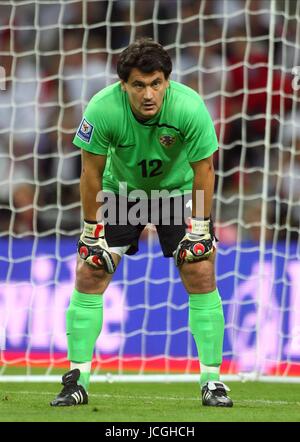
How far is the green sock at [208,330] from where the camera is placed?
516 cm

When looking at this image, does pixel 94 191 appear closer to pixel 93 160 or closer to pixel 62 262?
pixel 93 160

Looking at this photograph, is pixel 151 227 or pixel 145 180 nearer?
pixel 145 180

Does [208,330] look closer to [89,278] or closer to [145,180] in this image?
[89,278]

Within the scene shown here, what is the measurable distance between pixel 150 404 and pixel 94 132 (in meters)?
1.43

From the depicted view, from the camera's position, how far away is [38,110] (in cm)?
933

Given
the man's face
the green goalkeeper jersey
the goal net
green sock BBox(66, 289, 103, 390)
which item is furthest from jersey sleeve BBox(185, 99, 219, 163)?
the goal net

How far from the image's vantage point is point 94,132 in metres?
4.94

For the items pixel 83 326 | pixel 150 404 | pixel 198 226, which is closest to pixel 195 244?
pixel 198 226

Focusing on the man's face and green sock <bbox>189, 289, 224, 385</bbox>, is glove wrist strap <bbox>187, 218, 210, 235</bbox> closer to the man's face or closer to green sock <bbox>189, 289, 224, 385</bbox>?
green sock <bbox>189, 289, 224, 385</bbox>

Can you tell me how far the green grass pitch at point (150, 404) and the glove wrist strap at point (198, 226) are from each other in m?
0.83

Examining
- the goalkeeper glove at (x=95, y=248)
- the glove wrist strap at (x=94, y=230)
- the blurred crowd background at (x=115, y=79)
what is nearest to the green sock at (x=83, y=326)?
the goalkeeper glove at (x=95, y=248)

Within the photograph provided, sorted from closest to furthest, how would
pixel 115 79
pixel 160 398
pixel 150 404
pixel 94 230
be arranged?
pixel 94 230
pixel 150 404
pixel 160 398
pixel 115 79

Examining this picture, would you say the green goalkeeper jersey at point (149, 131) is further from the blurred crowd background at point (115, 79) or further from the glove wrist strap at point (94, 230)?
the blurred crowd background at point (115, 79)
